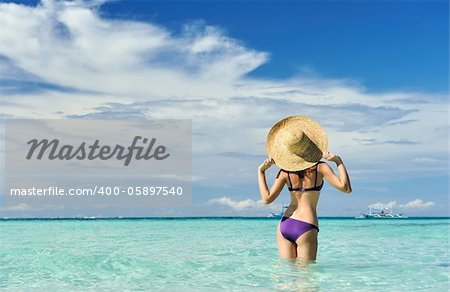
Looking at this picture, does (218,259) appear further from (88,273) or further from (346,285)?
(346,285)

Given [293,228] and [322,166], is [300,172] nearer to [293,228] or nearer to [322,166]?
[322,166]

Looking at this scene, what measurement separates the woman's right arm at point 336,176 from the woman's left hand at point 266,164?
52 centimetres

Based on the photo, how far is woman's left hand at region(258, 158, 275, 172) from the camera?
587cm

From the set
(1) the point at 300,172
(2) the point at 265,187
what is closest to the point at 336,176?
(1) the point at 300,172

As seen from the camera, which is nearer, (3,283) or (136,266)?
(3,283)

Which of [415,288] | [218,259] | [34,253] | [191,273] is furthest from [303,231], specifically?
[34,253]

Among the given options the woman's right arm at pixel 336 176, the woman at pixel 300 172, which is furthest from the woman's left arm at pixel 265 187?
the woman's right arm at pixel 336 176

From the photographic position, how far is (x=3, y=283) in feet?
24.2

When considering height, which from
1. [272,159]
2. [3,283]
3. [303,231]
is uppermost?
[272,159]

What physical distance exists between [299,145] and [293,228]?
94 centimetres

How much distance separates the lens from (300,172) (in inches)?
233

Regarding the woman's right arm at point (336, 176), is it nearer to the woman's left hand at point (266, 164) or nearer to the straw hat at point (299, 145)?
the straw hat at point (299, 145)

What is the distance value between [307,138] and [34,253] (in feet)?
27.0

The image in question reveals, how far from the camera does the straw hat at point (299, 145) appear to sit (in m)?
5.81
